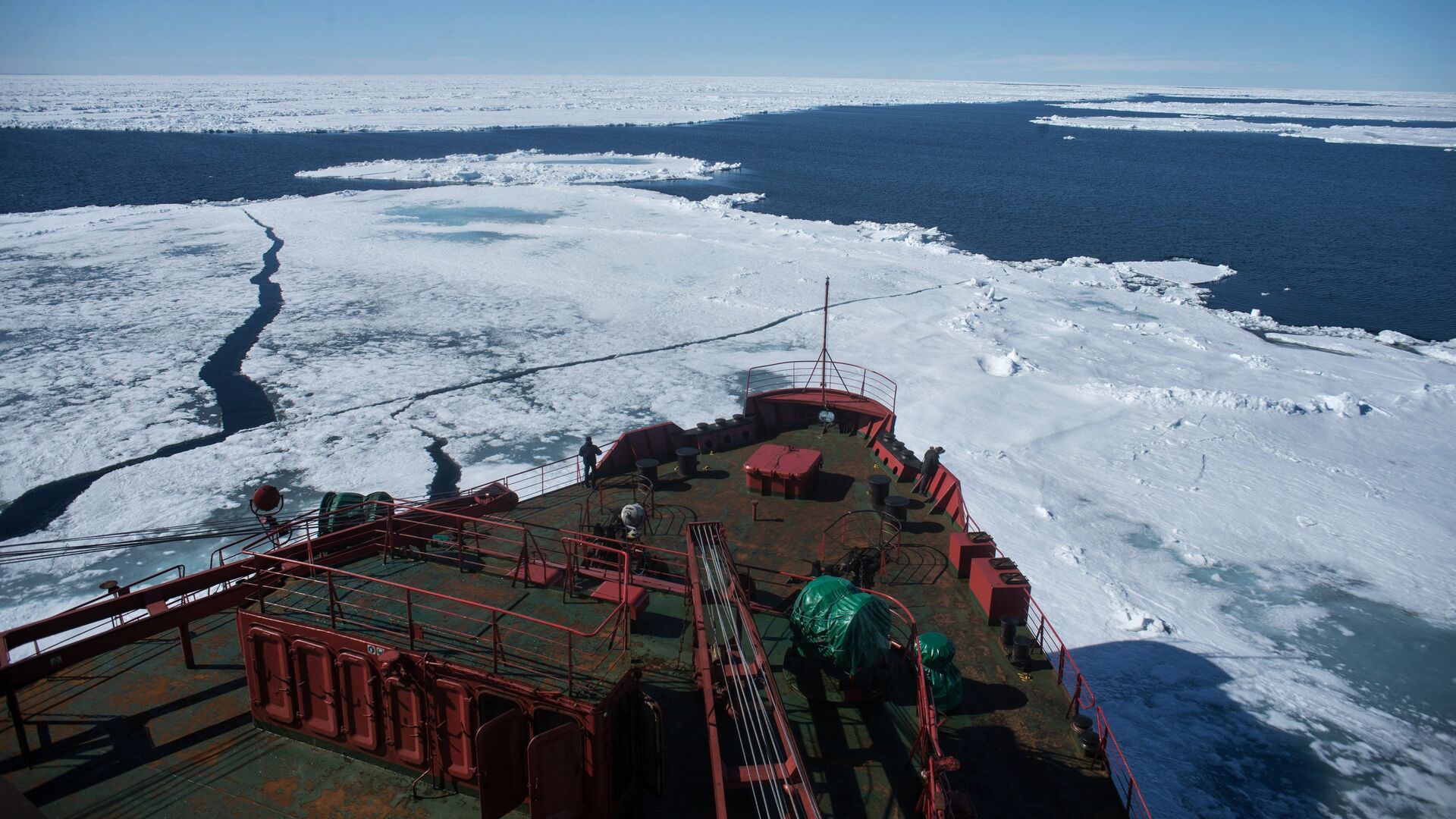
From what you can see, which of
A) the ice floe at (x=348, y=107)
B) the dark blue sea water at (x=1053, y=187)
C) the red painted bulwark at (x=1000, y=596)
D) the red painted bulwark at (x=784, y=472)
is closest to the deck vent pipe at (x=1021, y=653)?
the red painted bulwark at (x=1000, y=596)

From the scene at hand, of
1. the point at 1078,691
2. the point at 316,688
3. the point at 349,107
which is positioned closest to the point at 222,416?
the point at 316,688

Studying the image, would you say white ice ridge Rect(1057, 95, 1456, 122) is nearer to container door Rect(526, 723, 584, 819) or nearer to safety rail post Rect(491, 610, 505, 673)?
safety rail post Rect(491, 610, 505, 673)

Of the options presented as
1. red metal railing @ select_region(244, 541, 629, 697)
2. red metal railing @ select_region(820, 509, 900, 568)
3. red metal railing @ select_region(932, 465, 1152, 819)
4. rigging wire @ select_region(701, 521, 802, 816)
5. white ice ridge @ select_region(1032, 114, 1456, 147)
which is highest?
white ice ridge @ select_region(1032, 114, 1456, 147)

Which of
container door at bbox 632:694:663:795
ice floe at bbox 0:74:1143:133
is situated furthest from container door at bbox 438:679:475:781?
ice floe at bbox 0:74:1143:133

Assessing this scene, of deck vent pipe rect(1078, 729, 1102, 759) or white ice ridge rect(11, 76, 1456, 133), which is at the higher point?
white ice ridge rect(11, 76, 1456, 133)

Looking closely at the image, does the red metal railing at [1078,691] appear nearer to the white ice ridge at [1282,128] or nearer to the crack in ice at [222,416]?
the crack in ice at [222,416]

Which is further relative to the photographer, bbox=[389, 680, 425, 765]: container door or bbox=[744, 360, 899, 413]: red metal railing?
bbox=[744, 360, 899, 413]: red metal railing

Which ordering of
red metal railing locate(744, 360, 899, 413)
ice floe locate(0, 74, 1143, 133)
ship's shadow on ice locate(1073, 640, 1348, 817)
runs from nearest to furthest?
1. ship's shadow on ice locate(1073, 640, 1348, 817)
2. red metal railing locate(744, 360, 899, 413)
3. ice floe locate(0, 74, 1143, 133)
